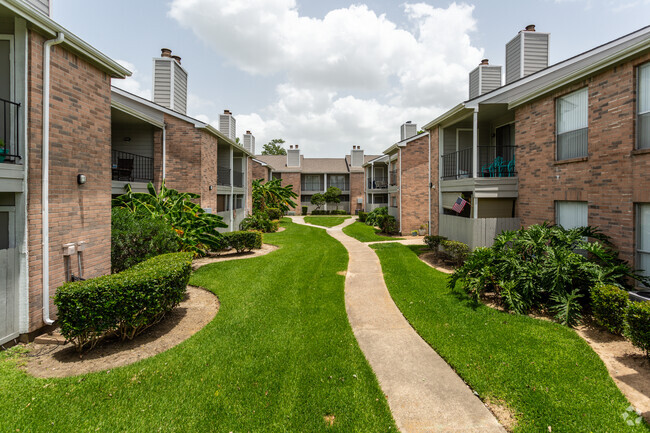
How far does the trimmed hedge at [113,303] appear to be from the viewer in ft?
15.4

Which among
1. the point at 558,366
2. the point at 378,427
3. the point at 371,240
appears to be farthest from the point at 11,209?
the point at 371,240

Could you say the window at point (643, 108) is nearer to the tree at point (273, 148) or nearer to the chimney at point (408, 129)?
the chimney at point (408, 129)

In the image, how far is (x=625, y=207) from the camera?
6.87 meters

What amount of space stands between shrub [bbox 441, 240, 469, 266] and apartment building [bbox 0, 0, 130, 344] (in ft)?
35.2

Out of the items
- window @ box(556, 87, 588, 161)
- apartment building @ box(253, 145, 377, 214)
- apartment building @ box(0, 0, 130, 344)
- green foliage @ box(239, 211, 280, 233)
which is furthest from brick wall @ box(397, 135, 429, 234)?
apartment building @ box(253, 145, 377, 214)

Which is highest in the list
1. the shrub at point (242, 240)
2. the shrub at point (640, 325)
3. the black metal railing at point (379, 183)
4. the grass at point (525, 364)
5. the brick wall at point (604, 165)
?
the black metal railing at point (379, 183)

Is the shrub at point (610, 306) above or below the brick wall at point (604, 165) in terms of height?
below

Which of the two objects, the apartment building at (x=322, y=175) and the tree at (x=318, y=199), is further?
the apartment building at (x=322, y=175)

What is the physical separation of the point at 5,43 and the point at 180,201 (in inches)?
254

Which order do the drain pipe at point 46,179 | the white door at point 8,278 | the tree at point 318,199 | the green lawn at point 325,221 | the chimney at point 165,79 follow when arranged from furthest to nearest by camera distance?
the tree at point 318,199
the green lawn at point 325,221
the chimney at point 165,79
the drain pipe at point 46,179
the white door at point 8,278

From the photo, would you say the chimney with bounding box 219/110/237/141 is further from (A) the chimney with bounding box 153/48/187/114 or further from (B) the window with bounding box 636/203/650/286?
(B) the window with bounding box 636/203/650/286

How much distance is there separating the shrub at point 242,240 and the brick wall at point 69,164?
19.0 ft

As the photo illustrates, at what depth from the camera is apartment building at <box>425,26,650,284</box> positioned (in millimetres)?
6715

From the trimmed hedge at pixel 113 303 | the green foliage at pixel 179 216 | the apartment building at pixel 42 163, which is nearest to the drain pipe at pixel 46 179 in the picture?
the apartment building at pixel 42 163
